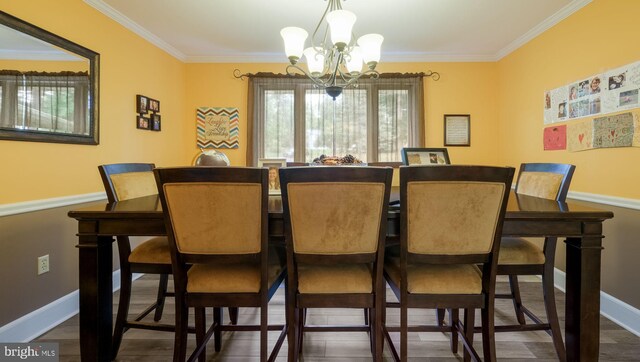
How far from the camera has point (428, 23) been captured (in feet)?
9.32

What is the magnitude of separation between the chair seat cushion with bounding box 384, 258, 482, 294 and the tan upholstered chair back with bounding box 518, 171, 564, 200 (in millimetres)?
809

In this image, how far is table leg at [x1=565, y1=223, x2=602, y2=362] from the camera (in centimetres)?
Answer: 134

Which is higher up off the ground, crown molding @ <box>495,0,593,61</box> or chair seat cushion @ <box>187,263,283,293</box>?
crown molding @ <box>495,0,593,61</box>

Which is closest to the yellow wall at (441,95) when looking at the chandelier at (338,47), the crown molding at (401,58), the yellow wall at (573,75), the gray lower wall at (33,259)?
the crown molding at (401,58)

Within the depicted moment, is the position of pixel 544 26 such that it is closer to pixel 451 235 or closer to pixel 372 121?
pixel 372 121

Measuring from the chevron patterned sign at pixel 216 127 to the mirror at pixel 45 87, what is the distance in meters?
1.39

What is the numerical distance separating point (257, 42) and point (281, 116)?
0.88 meters

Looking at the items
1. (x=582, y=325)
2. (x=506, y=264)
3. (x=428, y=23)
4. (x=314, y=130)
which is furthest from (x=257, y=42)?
(x=582, y=325)

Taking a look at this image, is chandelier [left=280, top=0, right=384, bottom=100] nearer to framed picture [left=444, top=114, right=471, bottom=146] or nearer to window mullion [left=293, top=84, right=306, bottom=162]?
window mullion [left=293, top=84, right=306, bottom=162]

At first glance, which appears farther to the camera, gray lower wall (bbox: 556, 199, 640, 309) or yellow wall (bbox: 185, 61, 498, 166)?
yellow wall (bbox: 185, 61, 498, 166)

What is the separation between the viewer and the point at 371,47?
2.00 m

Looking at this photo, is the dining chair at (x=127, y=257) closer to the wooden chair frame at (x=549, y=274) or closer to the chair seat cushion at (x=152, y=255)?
the chair seat cushion at (x=152, y=255)

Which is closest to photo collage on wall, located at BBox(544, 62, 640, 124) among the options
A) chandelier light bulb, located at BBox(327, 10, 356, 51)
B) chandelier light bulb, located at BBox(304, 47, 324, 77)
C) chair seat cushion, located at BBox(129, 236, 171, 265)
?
chandelier light bulb, located at BBox(327, 10, 356, 51)

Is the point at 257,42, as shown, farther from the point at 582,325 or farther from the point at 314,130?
the point at 582,325
